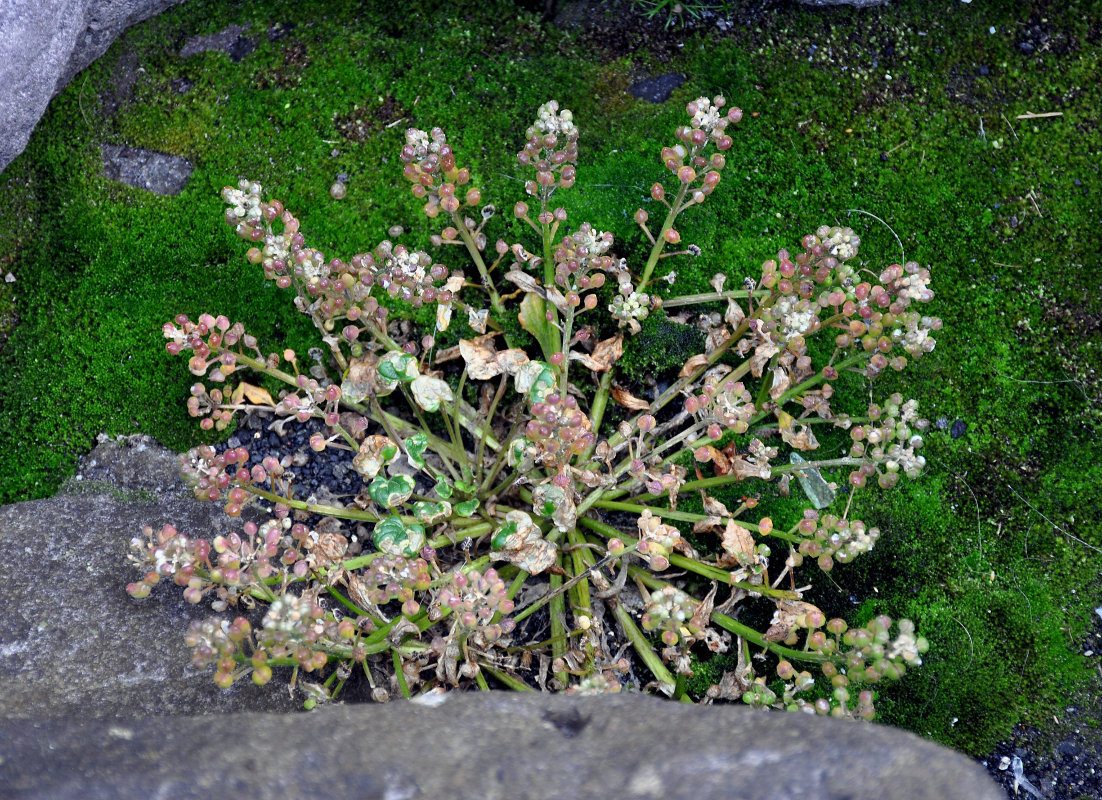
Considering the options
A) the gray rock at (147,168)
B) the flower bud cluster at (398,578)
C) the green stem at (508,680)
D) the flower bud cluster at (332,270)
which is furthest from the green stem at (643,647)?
the gray rock at (147,168)

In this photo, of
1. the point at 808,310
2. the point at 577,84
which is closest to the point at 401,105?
the point at 577,84

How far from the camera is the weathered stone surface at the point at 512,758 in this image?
1.42 meters

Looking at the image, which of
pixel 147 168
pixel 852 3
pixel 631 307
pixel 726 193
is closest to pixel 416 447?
pixel 631 307

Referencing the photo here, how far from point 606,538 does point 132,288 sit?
1.90 m

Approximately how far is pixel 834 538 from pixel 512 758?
116 cm

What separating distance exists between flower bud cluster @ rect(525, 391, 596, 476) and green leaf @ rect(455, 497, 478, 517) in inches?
12.4

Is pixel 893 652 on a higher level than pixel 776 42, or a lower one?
lower

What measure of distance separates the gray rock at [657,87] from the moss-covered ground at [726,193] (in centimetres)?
5

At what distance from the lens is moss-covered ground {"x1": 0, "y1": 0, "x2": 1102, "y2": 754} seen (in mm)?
2730

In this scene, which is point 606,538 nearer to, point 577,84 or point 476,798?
point 476,798

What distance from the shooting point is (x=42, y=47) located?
271 cm

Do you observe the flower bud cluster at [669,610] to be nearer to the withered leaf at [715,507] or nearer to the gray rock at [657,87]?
the withered leaf at [715,507]

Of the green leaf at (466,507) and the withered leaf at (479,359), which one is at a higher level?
the withered leaf at (479,359)

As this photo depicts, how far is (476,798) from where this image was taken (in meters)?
1.40
